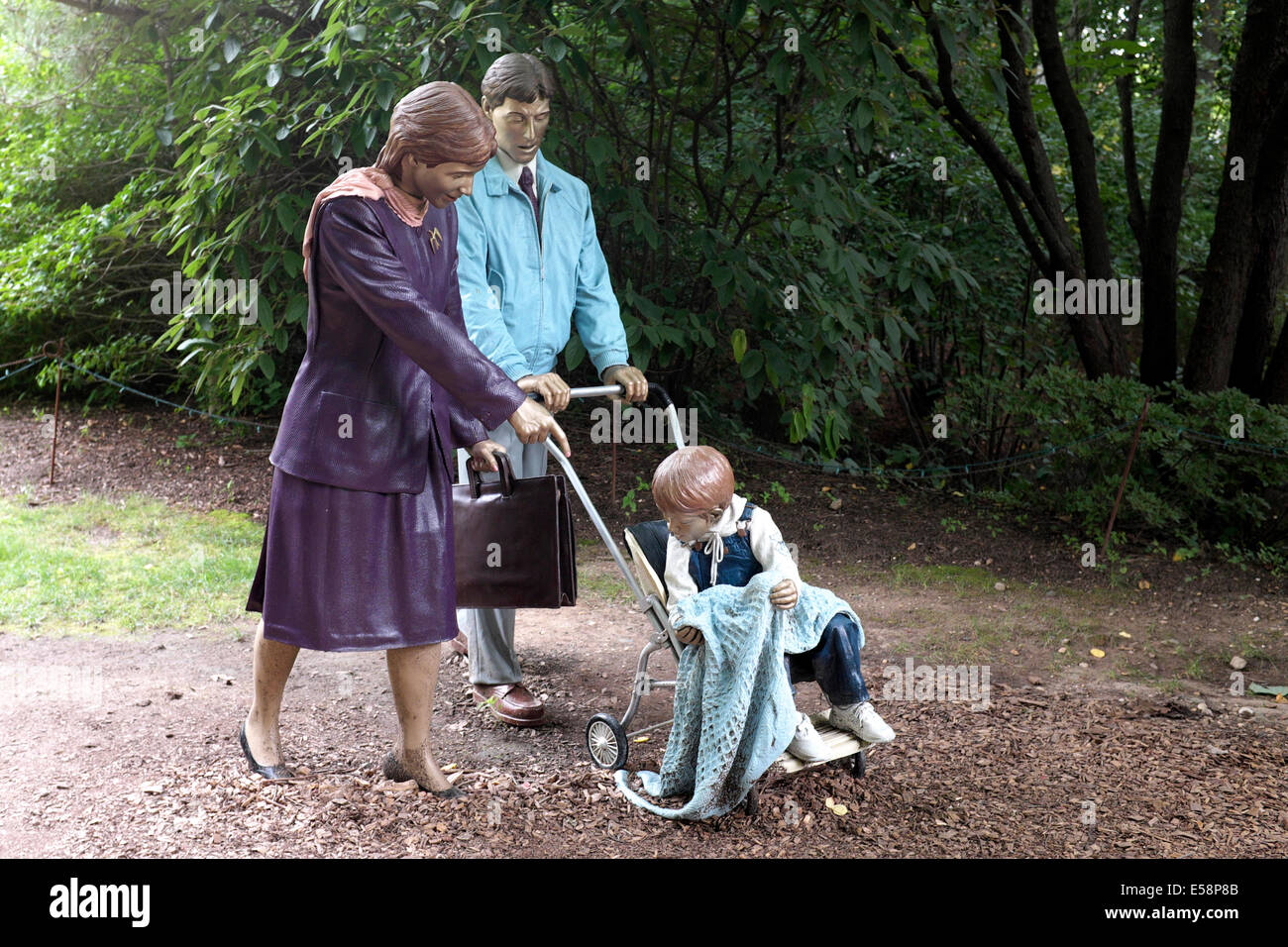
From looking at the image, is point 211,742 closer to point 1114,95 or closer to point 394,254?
point 394,254

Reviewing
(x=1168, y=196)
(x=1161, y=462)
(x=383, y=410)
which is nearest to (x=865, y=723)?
(x=383, y=410)

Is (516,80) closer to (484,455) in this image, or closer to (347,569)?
(484,455)

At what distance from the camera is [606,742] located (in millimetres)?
3984

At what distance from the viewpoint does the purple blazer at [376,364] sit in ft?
10.4

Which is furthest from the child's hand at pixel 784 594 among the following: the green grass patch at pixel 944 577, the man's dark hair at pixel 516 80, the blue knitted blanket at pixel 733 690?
the green grass patch at pixel 944 577

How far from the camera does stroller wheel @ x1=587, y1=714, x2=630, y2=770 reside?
154 inches

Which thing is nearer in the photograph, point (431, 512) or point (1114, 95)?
point (431, 512)

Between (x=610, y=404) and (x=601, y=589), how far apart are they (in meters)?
2.60

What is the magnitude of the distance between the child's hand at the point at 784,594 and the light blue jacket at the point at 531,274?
1.18m

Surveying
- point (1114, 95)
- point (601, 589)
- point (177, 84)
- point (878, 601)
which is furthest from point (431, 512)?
point (1114, 95)

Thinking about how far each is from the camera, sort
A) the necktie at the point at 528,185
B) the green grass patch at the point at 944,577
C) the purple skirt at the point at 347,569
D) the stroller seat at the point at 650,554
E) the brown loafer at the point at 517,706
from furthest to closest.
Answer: the green grass patch at the point at 944,577, the brown loafer at the point at 517,706, the necktie at the point at 528,185, the stroller seat at the point at 650,554, the purple skirt at the point at 347,569

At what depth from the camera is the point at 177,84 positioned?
7.09 meters

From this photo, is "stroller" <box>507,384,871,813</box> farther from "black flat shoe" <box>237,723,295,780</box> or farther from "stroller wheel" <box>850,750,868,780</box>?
"black flat shoe" <box>237,723,295,780</box>

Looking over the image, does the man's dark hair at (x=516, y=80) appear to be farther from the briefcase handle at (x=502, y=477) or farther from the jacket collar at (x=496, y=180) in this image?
the briefcase handle at (x=502, y=477)
